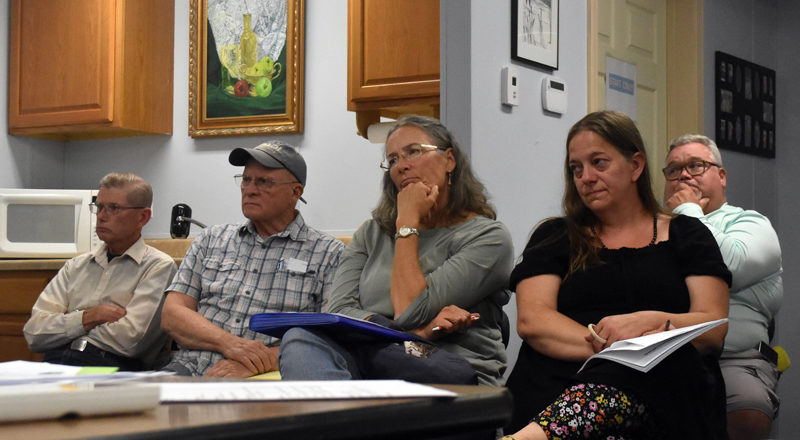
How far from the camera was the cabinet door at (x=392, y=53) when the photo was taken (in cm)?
327

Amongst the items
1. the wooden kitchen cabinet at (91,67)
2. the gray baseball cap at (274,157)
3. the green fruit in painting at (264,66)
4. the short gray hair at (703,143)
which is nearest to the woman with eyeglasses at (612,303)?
the short gray hair at (703,143)

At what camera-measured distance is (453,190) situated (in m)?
2.31

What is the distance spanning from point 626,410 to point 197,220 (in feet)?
Result: 10.5

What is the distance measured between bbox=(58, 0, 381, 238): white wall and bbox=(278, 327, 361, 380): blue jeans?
7.21 ft

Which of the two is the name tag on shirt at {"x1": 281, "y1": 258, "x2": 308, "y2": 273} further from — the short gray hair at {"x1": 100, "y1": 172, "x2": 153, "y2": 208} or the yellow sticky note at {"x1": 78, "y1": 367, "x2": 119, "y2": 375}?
the yellow sticky note at {"x1": 78, "y1": 367, "x2": 119, "y2": 375}

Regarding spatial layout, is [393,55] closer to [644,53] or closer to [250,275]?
[250,275]

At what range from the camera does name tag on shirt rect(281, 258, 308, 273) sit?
8.20 feet

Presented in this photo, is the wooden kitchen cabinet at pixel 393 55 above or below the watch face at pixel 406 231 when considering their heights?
above

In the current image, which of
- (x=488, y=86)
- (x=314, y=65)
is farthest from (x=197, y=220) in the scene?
(x=488, y=86)

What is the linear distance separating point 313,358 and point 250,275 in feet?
2.69

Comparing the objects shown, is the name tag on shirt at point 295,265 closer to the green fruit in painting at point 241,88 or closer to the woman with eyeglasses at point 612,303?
the woman with eyeglasses at point 612,303

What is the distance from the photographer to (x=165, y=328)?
2.51m


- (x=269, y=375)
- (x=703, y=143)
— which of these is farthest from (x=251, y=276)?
(x=703, y=143)

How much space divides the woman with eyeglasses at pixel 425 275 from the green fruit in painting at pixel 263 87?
6.52 feet
